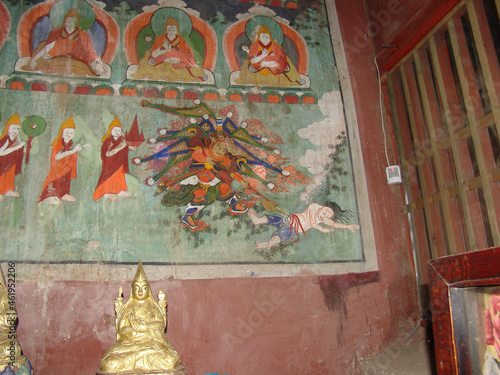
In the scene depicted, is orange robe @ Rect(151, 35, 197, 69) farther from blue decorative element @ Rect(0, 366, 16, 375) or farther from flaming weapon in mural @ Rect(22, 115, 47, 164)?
blue decorative element @ Rect(0, 366, 16, 375)

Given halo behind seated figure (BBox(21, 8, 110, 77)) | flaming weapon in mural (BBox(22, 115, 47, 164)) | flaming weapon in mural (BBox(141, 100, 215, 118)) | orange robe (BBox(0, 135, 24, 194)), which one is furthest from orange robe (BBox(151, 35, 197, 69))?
orange robe (BBox(0, 135, 24, 194))

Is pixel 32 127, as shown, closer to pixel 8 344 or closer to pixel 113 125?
pixel 113 125

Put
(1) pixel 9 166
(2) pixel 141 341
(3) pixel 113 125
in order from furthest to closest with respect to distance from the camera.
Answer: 1. (3) pixel 113 125
2. (1) pixel 9 166
3. (2) pixel 141 341

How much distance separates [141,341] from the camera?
3.16 meters

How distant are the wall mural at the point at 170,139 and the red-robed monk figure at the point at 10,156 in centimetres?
1

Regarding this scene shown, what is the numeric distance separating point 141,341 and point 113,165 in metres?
1.98

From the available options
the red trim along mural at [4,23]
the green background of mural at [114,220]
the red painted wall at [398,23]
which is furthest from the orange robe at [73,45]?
the red painted wall at [398,23]

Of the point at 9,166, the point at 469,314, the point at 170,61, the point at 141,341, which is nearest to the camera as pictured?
the point at 469,314

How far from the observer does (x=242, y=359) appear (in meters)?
4.00

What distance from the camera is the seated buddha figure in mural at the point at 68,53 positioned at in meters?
4.64

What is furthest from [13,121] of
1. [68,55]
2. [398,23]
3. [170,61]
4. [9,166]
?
[398,23]

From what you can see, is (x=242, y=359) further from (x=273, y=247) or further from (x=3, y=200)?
(x=3, y=200)

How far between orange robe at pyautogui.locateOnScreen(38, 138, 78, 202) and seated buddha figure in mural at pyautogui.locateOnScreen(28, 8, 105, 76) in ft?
2.92

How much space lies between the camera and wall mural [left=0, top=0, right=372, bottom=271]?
165 inches
